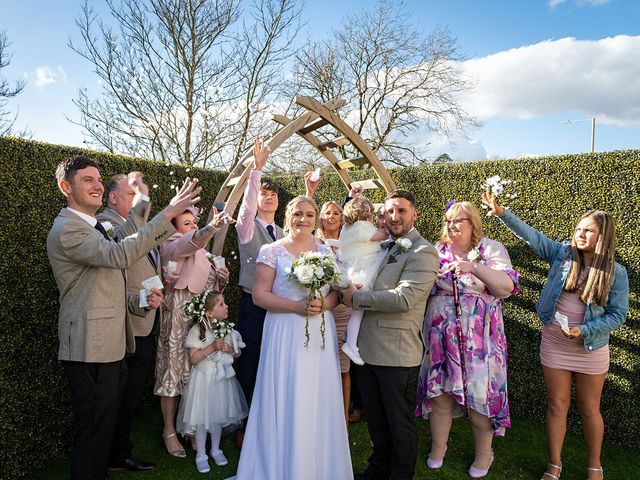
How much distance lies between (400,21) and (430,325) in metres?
16.7

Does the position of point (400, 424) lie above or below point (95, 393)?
below

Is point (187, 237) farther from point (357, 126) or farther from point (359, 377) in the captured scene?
point (357, 126)

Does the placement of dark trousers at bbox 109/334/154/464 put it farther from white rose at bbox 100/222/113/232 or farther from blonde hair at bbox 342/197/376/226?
blonde hair at bbox 342/197/376/226

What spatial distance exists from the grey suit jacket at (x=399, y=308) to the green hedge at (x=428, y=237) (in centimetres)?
245

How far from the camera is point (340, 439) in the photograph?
3.21 m

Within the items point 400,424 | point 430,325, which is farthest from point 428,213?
point 400,424

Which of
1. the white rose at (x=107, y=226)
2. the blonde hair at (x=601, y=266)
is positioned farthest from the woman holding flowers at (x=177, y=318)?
the blonde hair at (x=601, y=266)

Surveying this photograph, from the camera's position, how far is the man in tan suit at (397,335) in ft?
10.2

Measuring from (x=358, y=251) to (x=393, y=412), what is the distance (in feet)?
4.14

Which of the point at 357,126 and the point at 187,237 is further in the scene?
the point at 357,126

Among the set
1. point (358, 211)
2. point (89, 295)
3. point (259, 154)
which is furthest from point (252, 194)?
point (89, 295)

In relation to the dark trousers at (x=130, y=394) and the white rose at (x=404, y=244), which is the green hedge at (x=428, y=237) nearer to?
the dark trousers at (x=130, y=394)

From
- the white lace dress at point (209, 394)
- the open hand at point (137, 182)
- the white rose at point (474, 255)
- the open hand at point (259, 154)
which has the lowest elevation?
the white lace dress at point (209, 394)

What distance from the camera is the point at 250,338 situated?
4.21 m
